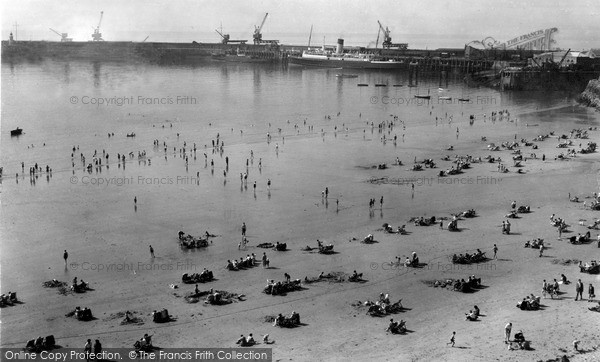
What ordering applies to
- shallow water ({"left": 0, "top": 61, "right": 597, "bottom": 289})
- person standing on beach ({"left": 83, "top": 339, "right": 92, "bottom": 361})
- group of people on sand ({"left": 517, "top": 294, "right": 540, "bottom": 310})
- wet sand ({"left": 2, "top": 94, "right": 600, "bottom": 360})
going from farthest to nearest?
shallow water ({"left": 0, "top": 61, "right": 597, "bottom": 289})
group of people on sand ({"left": 517, "top": 294, "right": 540, "bottom": 310})
wet sand ({"left": 2, "top": 94, "right": 600, "bottom": 360})
person standing on beach ({"left": 83, "top": 339, "right": 92, "bottom": 361})

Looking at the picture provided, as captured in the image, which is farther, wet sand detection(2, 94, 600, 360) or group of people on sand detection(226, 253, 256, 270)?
group of people on sand detection(226, 253, 256, 270)

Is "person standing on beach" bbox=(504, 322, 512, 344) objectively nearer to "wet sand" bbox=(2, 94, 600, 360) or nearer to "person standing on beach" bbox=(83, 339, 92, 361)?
"wet sand" bbox=(2, 94, 600, 360)

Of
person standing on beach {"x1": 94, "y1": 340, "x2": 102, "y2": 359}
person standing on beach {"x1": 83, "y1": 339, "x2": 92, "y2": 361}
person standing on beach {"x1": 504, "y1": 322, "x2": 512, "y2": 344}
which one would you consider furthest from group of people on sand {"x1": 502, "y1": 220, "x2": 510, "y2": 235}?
person standing on beach {"x1": 83, "y1": 339, "x2": 92, "y2": 361}

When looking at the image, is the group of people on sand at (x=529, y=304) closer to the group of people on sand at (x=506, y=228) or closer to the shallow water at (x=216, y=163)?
the group of people on sand at (x=506, y=228)

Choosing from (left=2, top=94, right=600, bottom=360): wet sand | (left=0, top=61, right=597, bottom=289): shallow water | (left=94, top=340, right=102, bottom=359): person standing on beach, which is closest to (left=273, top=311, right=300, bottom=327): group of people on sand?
(left=2, top=94, right=600, bottom=360): wet sand

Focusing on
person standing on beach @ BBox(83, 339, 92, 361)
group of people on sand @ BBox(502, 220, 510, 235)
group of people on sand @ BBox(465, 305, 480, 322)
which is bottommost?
person standing on beach @ BBox(83, 339, 92, 361)

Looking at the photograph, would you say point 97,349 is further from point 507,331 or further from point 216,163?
point 216,163

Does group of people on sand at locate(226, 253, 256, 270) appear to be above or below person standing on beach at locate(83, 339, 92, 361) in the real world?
above

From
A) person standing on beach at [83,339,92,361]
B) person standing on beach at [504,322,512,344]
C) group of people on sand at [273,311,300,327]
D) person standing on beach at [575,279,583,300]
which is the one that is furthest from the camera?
person standing on beach at [575,279,583,300]

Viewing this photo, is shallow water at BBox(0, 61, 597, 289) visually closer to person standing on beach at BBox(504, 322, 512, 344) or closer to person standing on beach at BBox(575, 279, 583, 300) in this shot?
person standing on beach at BBox(575, 279, 583, 300)
